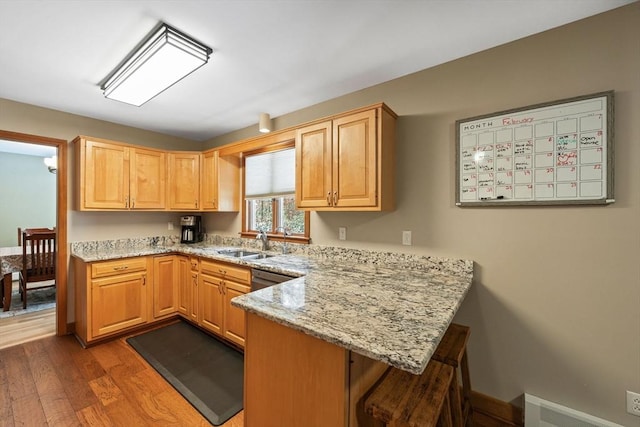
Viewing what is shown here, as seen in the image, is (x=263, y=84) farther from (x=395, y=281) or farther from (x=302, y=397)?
(x=302, y=397)

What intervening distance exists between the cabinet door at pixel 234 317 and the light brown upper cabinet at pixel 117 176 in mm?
1650

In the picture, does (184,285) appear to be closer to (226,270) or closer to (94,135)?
(226,270)

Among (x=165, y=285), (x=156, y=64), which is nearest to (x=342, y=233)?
(x=156, y=64)

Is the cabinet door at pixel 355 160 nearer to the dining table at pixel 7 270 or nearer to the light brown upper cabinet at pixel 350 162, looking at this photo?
the light brown upper cabinet at pixel 350 162

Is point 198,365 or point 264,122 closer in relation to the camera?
point 198,365

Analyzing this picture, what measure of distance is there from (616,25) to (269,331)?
248 cm

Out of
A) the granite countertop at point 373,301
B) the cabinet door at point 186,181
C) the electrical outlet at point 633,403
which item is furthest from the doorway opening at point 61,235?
the electrical outlet at point 633,403

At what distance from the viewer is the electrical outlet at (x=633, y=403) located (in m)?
1.44

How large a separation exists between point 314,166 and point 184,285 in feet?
7.19

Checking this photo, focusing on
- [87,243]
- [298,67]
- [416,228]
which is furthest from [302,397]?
[87,243]

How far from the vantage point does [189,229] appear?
12.5 feet

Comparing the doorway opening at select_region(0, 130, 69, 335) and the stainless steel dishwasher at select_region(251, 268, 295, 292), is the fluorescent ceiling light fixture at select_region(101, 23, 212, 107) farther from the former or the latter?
the stainless steel dishwasher at select_region(251, 268, 295, 292)

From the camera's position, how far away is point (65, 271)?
2990mm

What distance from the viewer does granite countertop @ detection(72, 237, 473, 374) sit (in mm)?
935
